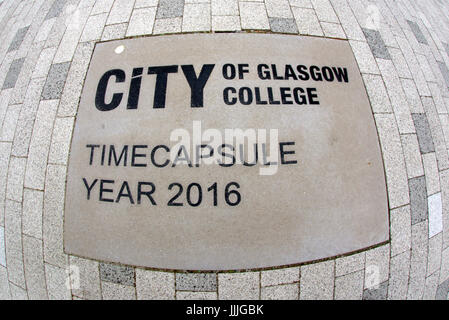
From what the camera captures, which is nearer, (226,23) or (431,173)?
(226,23)

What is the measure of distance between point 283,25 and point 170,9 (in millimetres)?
1684

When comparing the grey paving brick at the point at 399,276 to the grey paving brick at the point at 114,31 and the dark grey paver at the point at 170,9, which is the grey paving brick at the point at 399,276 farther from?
the grey paving brick at the point at 114,31

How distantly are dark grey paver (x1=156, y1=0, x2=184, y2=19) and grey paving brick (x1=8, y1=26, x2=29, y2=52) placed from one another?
2.71 meters

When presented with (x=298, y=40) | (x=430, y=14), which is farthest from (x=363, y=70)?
(x=430, y=14)

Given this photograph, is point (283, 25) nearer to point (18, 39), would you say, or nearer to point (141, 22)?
point (141, 22)

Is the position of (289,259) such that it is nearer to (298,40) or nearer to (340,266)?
(340,266)

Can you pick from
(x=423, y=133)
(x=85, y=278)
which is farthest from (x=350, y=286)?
(x=85, y=278)

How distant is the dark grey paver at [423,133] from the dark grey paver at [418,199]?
0.50 m

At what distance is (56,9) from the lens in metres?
3.70

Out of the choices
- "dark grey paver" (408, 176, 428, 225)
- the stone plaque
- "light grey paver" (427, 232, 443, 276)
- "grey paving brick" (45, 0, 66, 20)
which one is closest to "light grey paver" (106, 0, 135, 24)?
the stone plaque

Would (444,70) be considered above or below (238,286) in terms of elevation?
above

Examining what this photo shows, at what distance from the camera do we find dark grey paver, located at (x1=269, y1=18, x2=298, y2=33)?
3.02m

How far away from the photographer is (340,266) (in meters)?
2.55

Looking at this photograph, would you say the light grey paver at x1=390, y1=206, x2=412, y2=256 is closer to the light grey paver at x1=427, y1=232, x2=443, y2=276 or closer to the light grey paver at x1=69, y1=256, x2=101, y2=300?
the light grey paver at x1=427, y1=232, x2=443, y2=276
